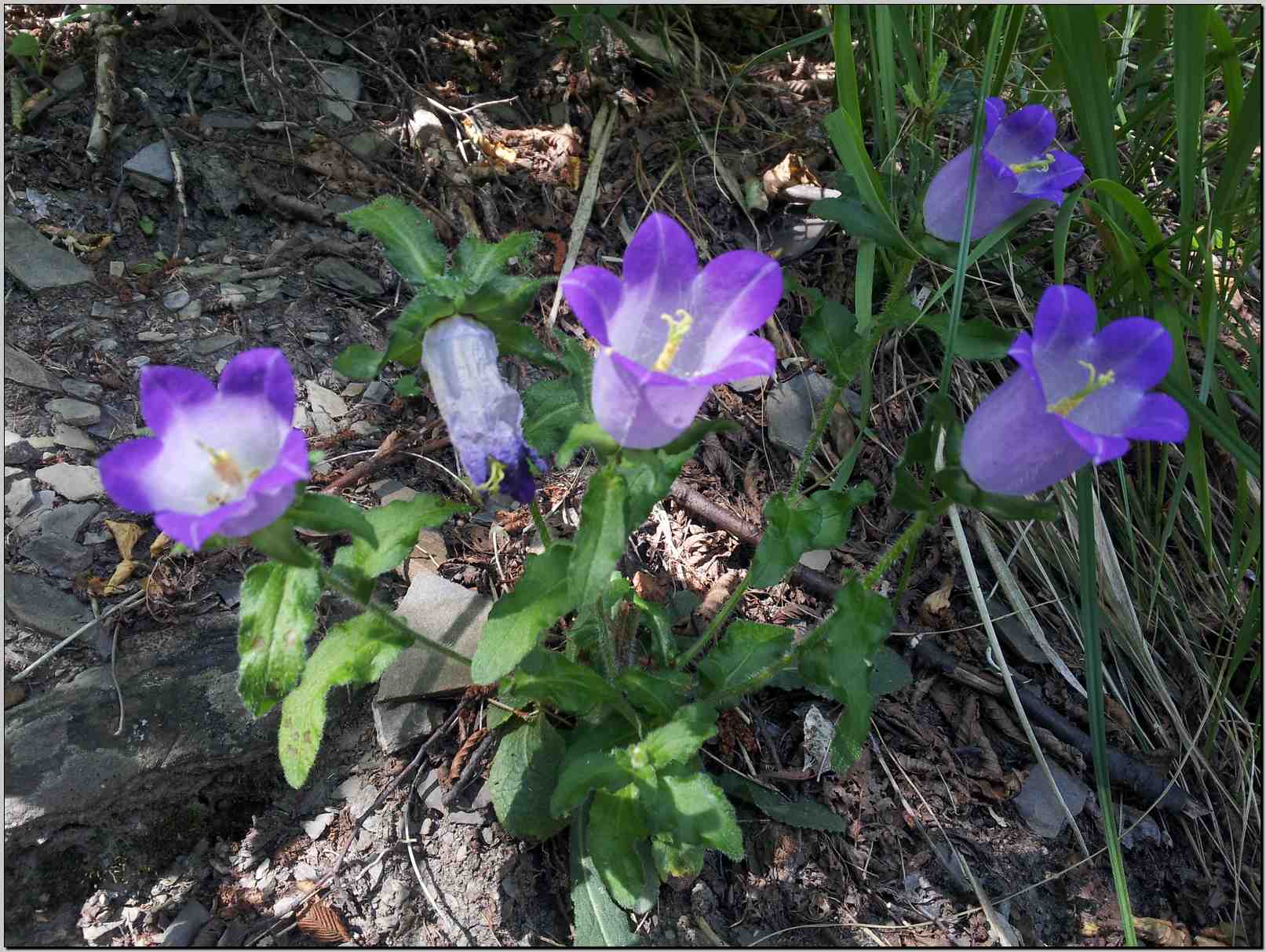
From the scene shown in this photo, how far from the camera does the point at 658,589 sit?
3977mm

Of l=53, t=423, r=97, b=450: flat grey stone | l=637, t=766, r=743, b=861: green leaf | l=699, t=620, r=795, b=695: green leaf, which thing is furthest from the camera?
l=53, t=423, r=97, b=450: flat grey stone

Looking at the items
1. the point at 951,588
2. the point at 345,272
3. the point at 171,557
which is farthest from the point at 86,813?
the point at 951,588

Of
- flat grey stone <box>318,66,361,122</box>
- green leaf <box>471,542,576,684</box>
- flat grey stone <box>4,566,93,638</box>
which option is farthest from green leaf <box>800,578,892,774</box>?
flat grey stone <box>318,66,361,122</box>

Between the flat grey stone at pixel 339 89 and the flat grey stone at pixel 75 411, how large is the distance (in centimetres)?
220

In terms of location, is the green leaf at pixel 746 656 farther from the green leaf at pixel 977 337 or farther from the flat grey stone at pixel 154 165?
the flat grey stone at pixel 154 165

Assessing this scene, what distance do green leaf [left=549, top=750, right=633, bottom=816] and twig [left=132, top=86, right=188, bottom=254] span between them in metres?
3.33

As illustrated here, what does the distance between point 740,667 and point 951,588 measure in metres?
1.40

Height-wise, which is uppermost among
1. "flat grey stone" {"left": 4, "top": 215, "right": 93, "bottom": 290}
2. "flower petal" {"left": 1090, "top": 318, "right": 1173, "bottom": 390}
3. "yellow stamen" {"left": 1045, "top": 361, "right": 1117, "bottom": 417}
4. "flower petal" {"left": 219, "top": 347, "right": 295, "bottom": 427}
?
"flower petal" {"left": 1090, "top": 318, "right": 1173, "bottom": 390}

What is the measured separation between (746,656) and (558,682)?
84 cm

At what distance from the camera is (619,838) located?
2980 mm

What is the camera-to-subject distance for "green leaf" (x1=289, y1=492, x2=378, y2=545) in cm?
222

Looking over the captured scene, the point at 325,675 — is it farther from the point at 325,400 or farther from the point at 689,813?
the point at 325,400

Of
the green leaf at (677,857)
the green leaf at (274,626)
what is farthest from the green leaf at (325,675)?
the green leaf at (677,857)

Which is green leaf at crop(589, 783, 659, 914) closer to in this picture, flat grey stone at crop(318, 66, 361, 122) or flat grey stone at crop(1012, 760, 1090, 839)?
flat grey stone at crop(1012, 760, 1090, 839)
